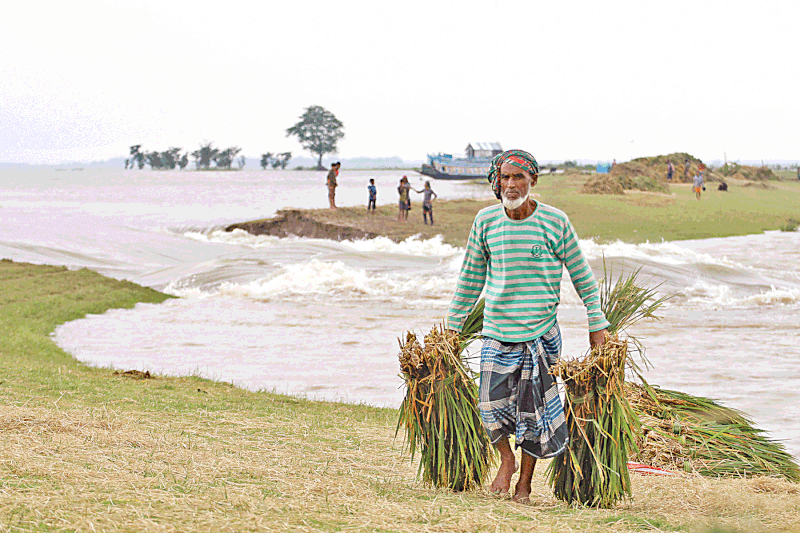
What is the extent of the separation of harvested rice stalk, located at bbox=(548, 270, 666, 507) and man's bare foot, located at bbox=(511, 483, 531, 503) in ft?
0.59

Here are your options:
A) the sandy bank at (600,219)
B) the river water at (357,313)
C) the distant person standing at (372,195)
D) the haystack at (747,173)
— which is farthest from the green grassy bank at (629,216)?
the haystack at (747,173)

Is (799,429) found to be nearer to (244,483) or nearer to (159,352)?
(244,483)

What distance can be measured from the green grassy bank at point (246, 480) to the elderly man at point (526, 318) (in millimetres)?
362

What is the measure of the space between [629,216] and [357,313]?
A: 59.6 ft

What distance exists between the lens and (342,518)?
3115 millimetres

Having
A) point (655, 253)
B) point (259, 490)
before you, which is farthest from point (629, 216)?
point (259, 490)

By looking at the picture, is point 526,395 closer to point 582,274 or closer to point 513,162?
point 582,274

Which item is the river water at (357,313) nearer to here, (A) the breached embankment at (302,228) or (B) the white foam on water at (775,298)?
(B) the white foam on water at (775,298)

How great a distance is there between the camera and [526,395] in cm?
365

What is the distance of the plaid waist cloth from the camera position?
361cm

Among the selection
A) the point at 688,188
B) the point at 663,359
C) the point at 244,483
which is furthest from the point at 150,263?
the point at 688,188

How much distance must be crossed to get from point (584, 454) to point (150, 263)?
21.8 m

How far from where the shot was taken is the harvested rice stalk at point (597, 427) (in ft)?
11.8

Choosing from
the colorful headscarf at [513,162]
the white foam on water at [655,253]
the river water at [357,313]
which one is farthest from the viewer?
the white foam on water at [655,253]
